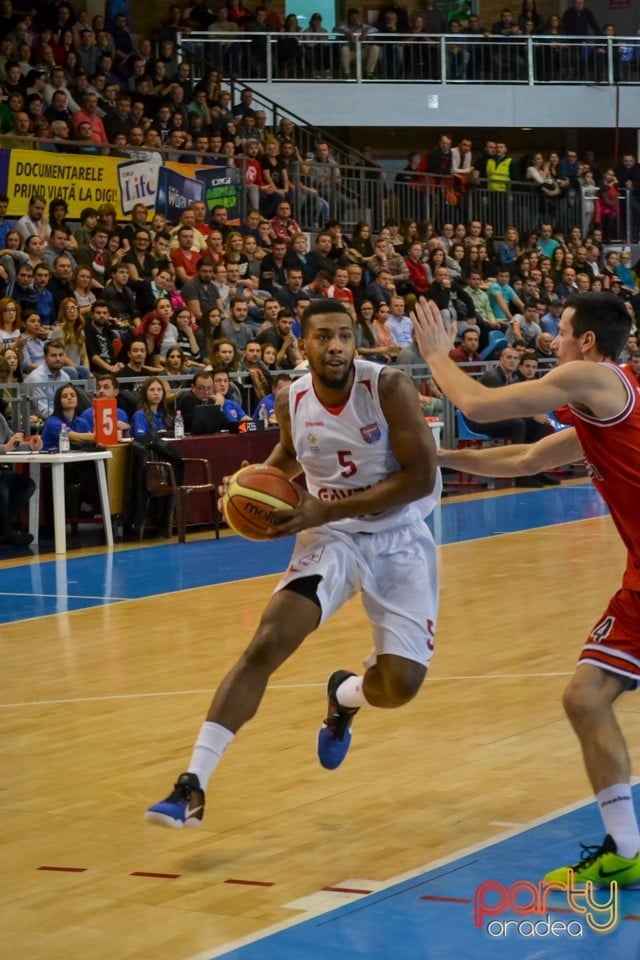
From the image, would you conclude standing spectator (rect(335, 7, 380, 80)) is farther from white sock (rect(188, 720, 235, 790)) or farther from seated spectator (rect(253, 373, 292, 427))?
white sock (rect(188, 720, 235, 790))

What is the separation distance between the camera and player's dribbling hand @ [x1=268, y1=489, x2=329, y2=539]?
5453mm

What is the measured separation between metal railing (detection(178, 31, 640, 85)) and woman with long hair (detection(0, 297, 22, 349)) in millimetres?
11133

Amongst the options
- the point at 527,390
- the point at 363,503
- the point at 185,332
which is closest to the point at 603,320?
the point at 527,390

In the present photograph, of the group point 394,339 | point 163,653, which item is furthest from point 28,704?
point 394,339

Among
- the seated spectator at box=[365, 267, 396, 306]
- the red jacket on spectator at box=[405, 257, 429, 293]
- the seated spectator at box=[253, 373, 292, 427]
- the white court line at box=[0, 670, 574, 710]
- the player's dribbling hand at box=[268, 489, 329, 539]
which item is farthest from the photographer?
the red jacket on spectator at box=[405, 257, 429, 293]

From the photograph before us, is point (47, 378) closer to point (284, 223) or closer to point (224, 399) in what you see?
point (224, 399)

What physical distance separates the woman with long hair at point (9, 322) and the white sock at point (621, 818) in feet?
35.9

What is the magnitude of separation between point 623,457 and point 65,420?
10.1 metres

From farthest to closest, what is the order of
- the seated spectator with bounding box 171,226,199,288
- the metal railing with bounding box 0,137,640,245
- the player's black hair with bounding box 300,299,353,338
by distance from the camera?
the metal railing with bounding box 0,137,640,245 < the seated spectator with bounding box 171,226,199,288 < the player's black hair with bounding box 300,299,353,338

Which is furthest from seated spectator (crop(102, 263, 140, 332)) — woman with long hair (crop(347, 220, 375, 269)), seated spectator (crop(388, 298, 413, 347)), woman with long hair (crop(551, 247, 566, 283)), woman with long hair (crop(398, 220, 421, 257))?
woman with long hair (crop(551, 247, 566, 283))

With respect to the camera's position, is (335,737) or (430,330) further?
(335,737)

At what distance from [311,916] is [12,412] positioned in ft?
34.5

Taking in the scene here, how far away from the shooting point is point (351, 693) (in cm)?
626

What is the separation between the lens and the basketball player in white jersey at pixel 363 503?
5652 millimetres
